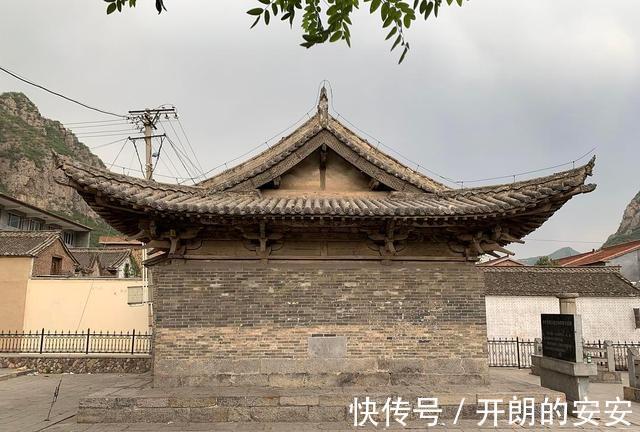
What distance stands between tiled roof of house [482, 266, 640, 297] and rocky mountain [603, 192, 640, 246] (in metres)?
59.7

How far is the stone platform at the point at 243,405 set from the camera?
8227mm

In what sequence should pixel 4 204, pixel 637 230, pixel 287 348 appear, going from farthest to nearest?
1. pixel 637 230
2. pixel 4 204
3. pixel 287 348

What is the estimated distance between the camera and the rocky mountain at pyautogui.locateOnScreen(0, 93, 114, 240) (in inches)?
2726

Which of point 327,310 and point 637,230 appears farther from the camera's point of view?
point 637,230

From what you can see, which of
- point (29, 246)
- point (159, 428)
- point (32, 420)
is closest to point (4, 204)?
point (29, 246)

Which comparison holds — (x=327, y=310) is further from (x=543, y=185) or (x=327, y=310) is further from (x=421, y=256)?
(x=543, y=185)

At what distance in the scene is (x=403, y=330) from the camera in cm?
948

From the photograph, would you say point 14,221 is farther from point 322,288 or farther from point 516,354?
point 516,354

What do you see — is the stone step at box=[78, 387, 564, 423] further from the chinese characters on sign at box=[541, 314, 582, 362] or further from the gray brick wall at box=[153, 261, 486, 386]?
the chinese characters on sign at box=[541, 314, 582, 362]

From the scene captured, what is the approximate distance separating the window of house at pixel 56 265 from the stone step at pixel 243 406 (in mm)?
19768

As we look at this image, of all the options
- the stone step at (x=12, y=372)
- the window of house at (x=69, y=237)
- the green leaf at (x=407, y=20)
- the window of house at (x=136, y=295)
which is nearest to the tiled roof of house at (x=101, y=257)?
the window of house at (x=69, y=237)

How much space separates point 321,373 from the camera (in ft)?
30.2

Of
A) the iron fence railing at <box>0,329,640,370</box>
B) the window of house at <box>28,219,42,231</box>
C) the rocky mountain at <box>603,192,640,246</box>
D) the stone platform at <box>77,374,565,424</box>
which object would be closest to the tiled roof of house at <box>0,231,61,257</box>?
the iron fence railing at <box>0,329,640,370</box>

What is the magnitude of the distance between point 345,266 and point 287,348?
2.14 m
